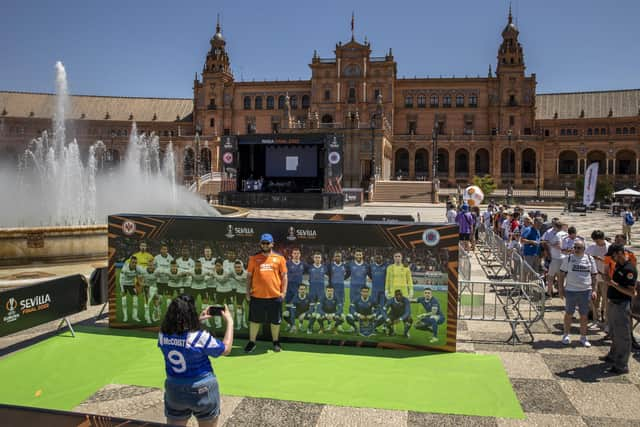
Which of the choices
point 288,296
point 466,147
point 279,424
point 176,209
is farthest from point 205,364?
point 466,147

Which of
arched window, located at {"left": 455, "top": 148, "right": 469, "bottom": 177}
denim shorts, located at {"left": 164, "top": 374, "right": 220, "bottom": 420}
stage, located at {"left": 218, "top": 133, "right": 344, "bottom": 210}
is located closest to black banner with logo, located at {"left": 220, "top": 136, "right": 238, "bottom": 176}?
stage, located at {"left": 218, "top": 133, "right": 344, "bottom": 210}

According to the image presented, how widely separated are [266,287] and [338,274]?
3.91 feet

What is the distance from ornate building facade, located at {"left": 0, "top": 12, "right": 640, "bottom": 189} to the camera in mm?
74938

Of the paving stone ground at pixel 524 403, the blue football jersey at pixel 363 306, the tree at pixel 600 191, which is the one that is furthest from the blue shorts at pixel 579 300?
the tree at pixel 600 191

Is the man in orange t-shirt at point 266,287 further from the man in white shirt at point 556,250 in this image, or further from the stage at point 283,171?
the stage at point 283,171

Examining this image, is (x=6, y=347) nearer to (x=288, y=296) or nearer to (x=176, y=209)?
(x=288, y=296)

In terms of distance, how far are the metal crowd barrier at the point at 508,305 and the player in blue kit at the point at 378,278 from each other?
188 cm

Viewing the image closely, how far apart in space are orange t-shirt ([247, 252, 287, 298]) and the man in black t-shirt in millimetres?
4657

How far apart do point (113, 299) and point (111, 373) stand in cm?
215

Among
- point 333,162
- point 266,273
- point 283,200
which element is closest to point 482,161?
point 333,162

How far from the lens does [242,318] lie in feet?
26.6

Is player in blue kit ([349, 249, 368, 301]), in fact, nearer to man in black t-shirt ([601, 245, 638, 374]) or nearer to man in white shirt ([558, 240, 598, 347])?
man in white shirt ([558, 240, 598, 347])

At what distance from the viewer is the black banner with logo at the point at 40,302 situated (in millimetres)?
7312

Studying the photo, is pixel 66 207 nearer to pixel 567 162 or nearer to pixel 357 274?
pixel 357 274
